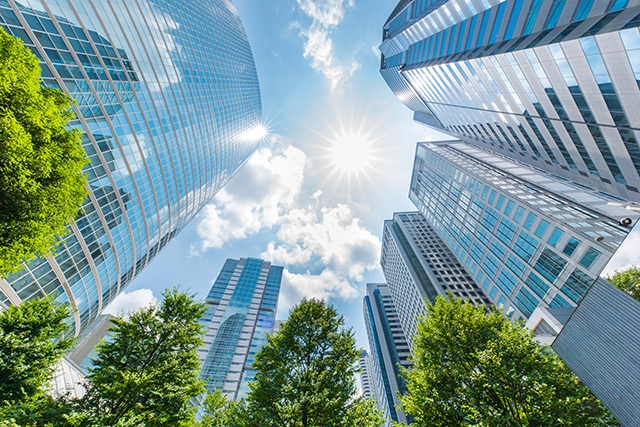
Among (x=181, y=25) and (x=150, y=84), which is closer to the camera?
(x=150, y=84)

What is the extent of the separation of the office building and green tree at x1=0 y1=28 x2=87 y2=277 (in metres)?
20.9

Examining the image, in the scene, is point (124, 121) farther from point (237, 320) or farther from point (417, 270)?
point (417, 270)

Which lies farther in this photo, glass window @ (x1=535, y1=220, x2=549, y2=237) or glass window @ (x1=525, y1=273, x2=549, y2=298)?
glass window @ (x1=535, y1=220, x2=549, y2=237)

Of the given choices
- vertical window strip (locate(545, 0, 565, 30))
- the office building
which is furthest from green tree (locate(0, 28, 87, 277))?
vertical window strip (locate(545, 0, 565, 30))

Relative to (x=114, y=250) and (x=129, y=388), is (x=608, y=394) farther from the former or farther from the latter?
(x=114, y=250)

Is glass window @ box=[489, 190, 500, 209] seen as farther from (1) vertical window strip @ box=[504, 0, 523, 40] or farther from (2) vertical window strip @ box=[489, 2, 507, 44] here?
(2) vertical window strip @ box=[489, 2, 507, 44]

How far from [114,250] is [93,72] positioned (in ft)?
71.6

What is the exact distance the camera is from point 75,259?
933 inches

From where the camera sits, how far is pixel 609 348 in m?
7.91

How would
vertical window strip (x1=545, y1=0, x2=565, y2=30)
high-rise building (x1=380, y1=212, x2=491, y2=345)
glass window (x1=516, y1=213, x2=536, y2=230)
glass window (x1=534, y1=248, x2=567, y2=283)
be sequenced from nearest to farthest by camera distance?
1. vertical window strip (x1=545, y1=0, x2=565, y2=30)
2. glass window (x1=534, y1=248, x2=567, y2=283)
3. glass window (x1=516, y1=213, x2=536, y2=230)
4. high-rise building (x1=380, y1=212, x2=491, y2=345)

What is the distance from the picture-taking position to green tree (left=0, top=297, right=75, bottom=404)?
9625 mm

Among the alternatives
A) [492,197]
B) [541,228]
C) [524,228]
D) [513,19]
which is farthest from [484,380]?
[513,19]

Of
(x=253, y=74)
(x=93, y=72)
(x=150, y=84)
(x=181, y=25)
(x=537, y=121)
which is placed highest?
(x=253, y=74)

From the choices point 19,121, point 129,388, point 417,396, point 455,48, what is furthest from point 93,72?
point 455,48
